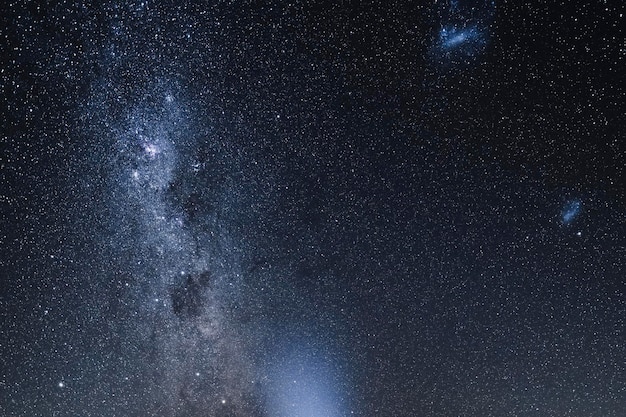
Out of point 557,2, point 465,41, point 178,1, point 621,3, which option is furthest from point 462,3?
point 178,1

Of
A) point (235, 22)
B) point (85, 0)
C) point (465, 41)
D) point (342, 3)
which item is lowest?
point (465, 41)

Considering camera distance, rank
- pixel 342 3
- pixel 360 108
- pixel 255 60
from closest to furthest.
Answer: pixel 342 3
pixel 255 60
pixel 360 108

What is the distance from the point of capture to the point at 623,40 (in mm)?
2752

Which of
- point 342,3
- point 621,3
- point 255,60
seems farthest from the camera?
point 255,60

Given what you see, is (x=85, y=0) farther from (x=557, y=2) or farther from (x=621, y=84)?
(x=621, y=84)

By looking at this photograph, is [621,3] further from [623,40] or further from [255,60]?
[255,60]

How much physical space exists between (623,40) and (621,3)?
21 cm

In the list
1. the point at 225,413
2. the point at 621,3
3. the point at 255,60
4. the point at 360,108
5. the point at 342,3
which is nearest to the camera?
the point at 621,3

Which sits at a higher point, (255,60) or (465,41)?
(255,60)

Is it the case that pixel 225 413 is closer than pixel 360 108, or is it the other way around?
pixel 360 108

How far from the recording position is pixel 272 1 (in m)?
2.81

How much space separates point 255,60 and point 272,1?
1.07 feet

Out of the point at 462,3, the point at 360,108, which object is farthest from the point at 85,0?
the point at 462,3

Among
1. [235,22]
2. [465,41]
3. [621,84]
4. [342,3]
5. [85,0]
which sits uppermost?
[85,0]
